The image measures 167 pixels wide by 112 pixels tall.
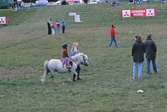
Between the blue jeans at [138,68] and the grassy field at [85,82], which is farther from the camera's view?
the blue jeans at [138,68]

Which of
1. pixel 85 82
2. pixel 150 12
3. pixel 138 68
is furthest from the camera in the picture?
pixel 150 12

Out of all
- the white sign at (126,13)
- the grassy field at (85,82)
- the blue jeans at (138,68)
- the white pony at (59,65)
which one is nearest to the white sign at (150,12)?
the white sign at (126,13)

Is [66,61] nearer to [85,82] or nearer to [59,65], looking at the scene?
[59,65]

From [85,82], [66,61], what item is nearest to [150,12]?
[85,82]

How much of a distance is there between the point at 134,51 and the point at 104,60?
21.3 feet

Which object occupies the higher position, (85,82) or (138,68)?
(138,68)

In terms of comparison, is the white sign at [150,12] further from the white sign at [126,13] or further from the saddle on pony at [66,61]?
the saddle on pony at [66,61]

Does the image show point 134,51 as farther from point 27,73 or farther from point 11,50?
point 11,50

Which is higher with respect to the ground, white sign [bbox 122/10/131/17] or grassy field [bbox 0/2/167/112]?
white sign [bbox 122/10/131/17]

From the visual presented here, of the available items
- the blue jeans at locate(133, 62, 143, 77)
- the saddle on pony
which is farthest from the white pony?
the blue jeans at locate(133, 62, 143, 77)

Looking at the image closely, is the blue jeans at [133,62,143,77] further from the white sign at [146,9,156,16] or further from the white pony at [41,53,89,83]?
the white sign at [146,9,156,16]

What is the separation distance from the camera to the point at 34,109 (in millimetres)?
11578

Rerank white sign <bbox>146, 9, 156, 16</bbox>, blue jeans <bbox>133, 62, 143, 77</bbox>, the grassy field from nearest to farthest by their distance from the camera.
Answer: the grassy field → blue jeans <bbox>133, 62, 143, 77</bbox> → white sign <bbox>146, 9, 156, 16</bbox>

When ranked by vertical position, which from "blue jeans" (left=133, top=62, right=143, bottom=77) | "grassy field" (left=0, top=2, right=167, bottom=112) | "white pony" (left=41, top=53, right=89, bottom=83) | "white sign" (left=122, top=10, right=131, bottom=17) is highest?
"white sign" (left=122, top=10, right=131, bottom=17)
